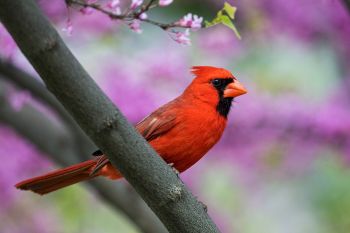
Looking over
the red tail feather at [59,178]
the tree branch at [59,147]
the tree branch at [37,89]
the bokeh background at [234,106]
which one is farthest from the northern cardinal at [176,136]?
the bokeh background at [234,106]

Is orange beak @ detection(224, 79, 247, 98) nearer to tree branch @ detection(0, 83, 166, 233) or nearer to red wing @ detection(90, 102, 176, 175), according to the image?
red wing @ detection(90, 102, 176, 175)

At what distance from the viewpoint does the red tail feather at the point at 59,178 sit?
2.30 m

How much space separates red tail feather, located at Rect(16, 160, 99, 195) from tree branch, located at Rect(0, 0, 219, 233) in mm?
704

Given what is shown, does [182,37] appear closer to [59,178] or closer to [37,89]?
[59,178]

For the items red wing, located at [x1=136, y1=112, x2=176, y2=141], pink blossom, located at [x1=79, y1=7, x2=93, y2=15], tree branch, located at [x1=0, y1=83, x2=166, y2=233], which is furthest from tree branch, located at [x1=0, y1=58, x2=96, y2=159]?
pink blossom, located at [x1=79, y1=7, x2=93, y2=15]

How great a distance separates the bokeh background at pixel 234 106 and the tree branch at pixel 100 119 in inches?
57.9

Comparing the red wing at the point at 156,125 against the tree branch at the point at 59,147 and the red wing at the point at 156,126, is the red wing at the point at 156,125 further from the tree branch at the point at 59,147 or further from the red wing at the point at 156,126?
the tree branch at the point at 59,147

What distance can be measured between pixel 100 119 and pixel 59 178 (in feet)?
3.06

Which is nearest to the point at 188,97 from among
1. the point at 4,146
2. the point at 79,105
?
the point at 79,105

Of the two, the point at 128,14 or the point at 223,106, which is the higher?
the point at 128,14

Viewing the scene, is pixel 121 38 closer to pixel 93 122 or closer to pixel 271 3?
pixel 271 3

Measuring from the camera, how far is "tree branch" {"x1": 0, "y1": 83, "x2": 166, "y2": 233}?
3072 mm

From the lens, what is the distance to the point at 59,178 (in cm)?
240

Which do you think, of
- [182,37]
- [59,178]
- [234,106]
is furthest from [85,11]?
[234,106]
